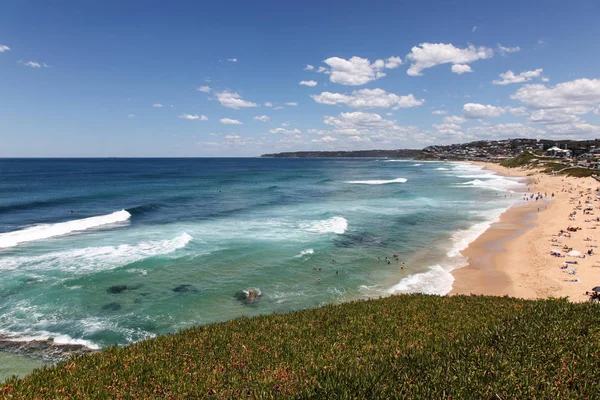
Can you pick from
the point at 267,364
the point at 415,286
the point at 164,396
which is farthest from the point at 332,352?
the point at 415,286

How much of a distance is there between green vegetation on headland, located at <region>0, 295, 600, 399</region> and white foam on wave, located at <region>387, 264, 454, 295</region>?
9.79 metres

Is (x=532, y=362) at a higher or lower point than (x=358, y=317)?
higher

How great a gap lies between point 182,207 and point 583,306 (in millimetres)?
51433

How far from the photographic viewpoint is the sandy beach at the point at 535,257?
21766 mm

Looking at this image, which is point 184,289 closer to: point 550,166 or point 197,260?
point 197,260

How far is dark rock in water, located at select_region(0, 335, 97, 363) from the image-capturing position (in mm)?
14570

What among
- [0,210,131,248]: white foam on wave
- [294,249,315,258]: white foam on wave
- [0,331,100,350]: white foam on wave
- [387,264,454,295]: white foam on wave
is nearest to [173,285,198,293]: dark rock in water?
[0,331,100,350]: white foam on wave

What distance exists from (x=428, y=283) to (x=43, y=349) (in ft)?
72.6

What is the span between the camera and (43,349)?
49.3 feet

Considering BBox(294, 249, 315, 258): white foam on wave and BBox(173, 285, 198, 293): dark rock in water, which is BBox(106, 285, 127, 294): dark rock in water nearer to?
BBox(173, 285, 198, 293): dark rock in water

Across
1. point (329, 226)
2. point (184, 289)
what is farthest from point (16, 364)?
point (329, 226)

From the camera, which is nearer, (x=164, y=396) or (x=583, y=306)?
(x=164, y=396)

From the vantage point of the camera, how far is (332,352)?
9.20 metres

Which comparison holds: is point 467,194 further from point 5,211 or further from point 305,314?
point 5,211
